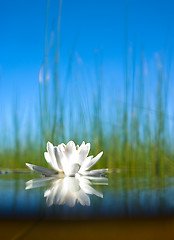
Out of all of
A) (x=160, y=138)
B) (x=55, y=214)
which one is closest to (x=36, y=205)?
(x=55, y=214)

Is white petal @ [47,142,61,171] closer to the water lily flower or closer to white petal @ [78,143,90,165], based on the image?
the water lily flower

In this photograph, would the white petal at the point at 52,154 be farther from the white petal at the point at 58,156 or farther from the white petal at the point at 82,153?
the white petal at the point at 82,153

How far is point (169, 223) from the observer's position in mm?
535

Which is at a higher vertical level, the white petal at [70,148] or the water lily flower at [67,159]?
the white petal at [70,148]

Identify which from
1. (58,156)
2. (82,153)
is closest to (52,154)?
(58,156)

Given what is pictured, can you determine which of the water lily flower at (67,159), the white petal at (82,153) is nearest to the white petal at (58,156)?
the water lily flower at (67,159)

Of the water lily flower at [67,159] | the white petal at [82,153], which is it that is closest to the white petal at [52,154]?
the water lily flower at [67,159]

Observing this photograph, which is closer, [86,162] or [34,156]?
[86,162]

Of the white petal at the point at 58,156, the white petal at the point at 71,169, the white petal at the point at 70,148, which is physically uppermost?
the white petal at the point at 70,148

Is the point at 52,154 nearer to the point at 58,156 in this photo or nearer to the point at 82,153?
the point at 58,156

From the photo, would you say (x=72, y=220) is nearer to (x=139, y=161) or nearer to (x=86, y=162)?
(x=86, y=162)

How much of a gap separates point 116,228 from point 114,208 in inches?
7.2

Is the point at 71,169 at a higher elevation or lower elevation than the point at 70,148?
lower

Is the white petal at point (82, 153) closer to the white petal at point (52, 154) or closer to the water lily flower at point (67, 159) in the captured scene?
the water lily flower at point (67, 159)
